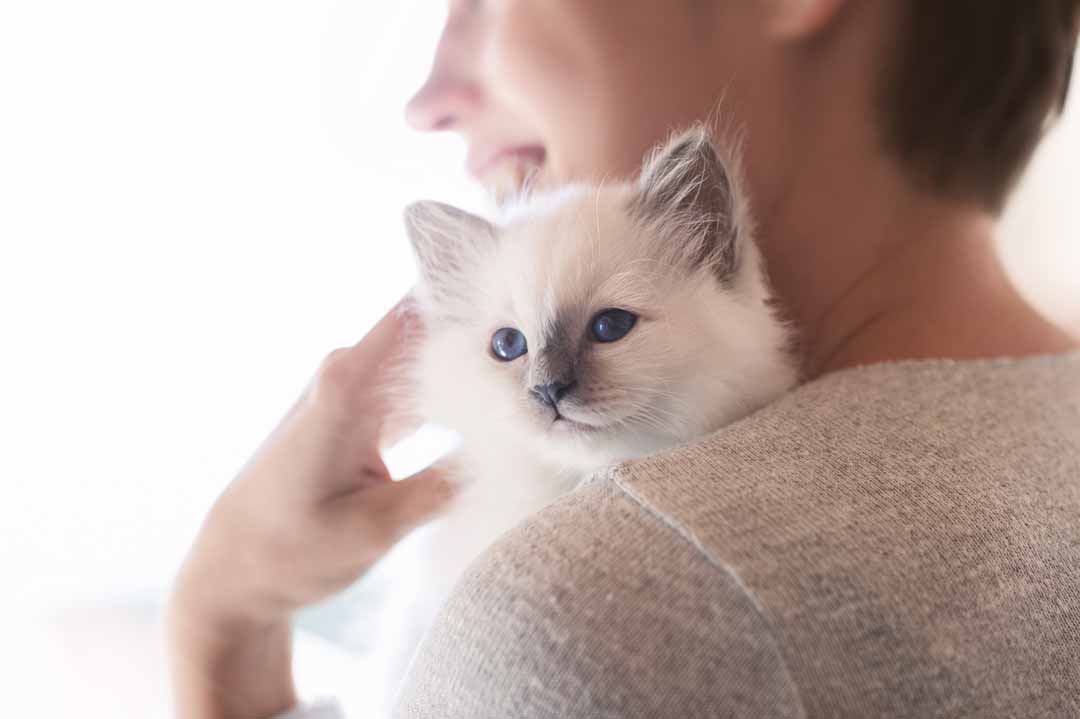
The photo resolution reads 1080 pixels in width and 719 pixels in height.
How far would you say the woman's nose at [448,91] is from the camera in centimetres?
111

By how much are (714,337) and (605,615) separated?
0.40 meters

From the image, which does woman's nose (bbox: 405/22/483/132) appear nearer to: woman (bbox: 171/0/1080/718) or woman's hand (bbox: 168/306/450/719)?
woman (bbox: 171/0/1080/718)

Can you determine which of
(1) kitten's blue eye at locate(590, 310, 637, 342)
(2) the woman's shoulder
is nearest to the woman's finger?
(1) kitten's blue eye at locate(590, 310, 637, 342)

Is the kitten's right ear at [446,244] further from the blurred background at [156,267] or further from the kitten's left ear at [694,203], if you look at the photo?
the kitten's left ear at [694,203]

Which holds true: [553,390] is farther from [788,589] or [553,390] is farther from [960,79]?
[960,79]

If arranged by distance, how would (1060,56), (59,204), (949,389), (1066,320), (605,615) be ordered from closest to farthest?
(605,615), (949,389), (59,204), (1060,56), (1066,320)

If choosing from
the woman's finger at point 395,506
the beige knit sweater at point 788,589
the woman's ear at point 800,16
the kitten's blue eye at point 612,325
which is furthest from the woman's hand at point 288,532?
the woman's ear at point 800,16

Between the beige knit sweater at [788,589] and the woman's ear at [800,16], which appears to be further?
the woman's ear at [800,16]

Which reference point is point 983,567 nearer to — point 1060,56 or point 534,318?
point 534,318

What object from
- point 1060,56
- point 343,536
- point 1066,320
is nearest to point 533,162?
point 343,536

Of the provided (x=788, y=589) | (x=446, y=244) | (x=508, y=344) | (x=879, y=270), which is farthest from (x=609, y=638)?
(x=879, y=270)

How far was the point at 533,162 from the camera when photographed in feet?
3.79

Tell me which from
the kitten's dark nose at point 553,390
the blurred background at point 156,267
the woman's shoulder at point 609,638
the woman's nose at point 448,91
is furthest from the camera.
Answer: the woman's nose at point 448,91

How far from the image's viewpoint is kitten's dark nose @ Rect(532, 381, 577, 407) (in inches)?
31.2
